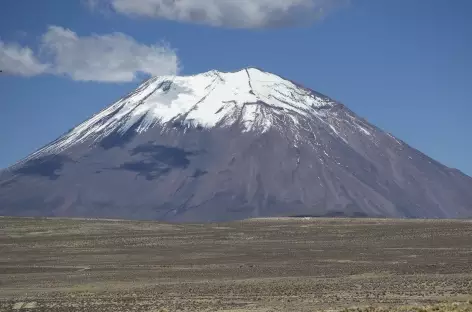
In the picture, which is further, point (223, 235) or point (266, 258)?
point (223, 235)

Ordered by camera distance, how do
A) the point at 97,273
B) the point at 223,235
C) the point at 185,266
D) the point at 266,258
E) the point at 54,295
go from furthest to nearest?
the point at 223,235 → the point at 266,258 → the point at 185,266 → the point at 97,273 → the point at 54,295

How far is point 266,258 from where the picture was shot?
70062mm

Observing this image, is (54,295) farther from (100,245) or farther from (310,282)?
(100,245)

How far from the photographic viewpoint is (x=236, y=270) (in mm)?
60156

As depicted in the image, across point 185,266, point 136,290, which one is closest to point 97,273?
point 185,266

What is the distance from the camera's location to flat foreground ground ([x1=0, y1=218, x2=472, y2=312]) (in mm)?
41281

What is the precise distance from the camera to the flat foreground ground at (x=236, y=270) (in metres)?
41.3

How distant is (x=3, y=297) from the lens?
1848 inches

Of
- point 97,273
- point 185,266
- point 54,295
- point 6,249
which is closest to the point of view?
point 54,295

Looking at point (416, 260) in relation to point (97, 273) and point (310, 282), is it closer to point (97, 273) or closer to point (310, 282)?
point (310, 282)

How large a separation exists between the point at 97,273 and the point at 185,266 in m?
8.12

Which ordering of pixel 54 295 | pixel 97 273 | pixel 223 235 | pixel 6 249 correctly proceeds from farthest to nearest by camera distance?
1. pixel 223 235
2. pixel 6 249
3. pixel 97 273
4. pixel 54 295

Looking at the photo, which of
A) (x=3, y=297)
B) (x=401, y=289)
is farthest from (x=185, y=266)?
(x=401, y=289)

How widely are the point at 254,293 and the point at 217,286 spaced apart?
5364 mm
